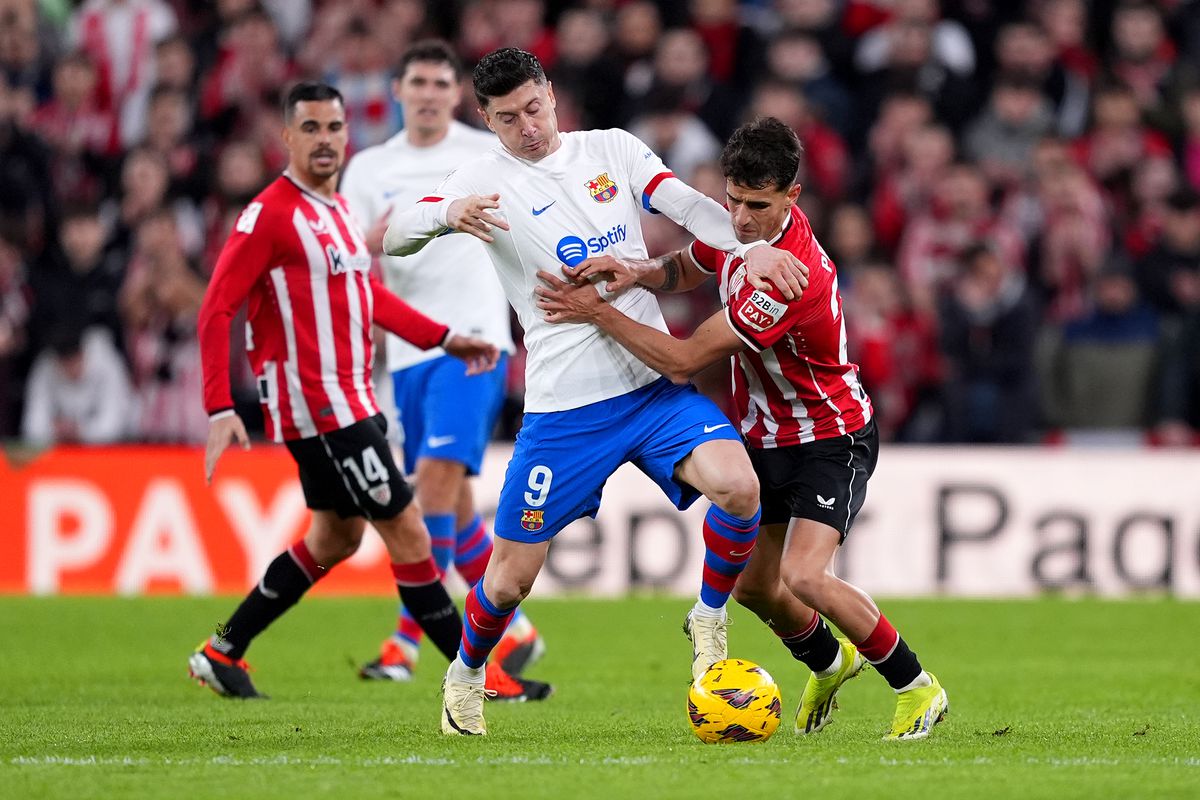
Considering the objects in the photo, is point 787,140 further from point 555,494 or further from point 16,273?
point 16,273

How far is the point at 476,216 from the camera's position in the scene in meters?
6.54

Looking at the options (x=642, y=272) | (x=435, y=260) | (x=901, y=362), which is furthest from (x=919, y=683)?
(x=901, y=362)

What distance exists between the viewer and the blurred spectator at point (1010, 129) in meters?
15.6

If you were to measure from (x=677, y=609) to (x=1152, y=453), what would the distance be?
143 inches

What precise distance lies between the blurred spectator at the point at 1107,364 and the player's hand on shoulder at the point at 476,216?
8.28 metres

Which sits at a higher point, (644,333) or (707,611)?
(644,333)

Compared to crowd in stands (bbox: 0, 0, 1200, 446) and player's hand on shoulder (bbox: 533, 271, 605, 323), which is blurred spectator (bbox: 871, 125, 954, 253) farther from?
player's hand on shoulder (bbox: 533, 271, 605, 323)

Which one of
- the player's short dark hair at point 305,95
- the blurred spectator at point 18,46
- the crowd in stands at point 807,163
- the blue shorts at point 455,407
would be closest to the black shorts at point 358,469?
the blue shorts at point 455,407

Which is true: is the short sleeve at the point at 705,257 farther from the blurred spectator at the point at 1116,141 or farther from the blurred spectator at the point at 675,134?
the blurred spectator at the point at 1116,141

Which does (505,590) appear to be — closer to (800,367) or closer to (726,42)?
(800,367)

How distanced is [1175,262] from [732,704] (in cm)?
891

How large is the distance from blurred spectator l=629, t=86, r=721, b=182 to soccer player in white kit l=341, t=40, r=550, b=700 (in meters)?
5.86

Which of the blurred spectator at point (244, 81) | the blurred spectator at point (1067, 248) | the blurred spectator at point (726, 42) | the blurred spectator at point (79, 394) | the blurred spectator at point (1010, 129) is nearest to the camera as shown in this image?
the blurred spectator at point (79, 394)

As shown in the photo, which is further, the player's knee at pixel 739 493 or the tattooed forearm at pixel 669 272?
the tattooed forearm at pixel 669 272
